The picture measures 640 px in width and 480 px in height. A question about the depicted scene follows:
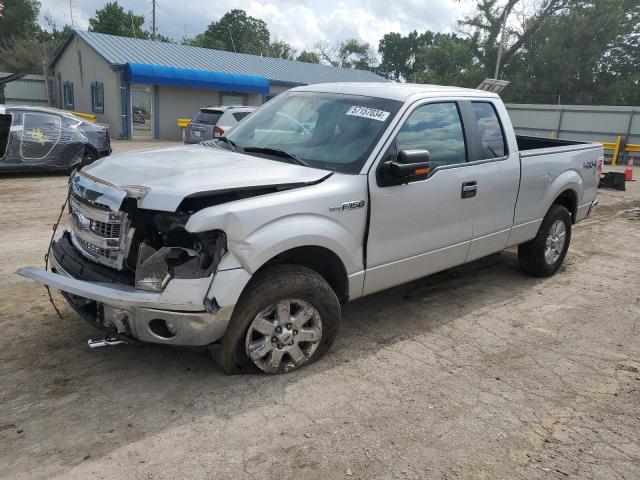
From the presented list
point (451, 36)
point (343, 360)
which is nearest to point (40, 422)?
point (343, 360)

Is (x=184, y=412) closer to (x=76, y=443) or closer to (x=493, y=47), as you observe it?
(x=76, y=443)

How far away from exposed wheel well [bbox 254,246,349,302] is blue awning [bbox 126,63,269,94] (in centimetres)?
2146

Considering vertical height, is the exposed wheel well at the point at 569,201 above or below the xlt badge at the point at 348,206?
below

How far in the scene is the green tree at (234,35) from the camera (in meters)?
67.9

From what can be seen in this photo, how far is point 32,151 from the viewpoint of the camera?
10.6m

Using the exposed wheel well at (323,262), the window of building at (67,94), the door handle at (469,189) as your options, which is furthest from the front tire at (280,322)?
the window of building at (67,94)

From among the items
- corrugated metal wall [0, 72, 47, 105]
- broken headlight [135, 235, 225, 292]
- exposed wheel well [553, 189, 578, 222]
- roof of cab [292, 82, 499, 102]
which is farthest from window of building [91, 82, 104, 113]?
broken headlight [135, 235, 225, 292]

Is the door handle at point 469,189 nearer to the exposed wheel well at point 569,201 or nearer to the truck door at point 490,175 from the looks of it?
the truck door at point 490,175

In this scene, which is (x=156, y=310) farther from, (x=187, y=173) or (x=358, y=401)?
(x=358, y=401)

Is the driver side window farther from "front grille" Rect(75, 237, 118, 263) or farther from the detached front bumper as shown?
"front grille" Rect(75, 237, 118, 263)

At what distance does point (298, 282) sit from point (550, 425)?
1758mm

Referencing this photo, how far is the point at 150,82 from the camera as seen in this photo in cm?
2314

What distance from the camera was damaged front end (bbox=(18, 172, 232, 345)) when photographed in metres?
3.04

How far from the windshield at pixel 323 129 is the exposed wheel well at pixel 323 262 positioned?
24.1 inches
